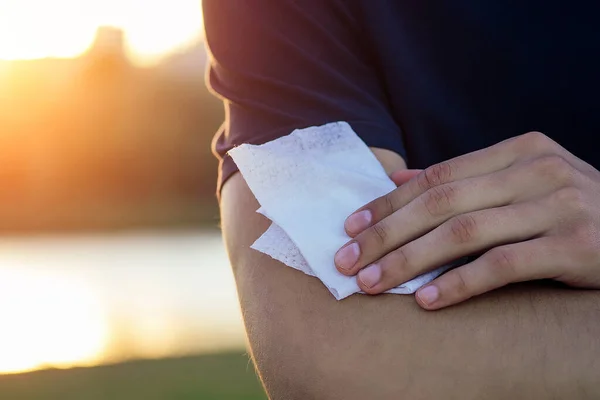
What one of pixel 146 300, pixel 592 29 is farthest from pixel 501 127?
pixel 146 300

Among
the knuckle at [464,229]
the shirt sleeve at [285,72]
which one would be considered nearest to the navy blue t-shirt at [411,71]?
the shirt sleeve at [285,72]

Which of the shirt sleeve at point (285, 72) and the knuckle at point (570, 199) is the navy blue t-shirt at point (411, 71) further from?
the knuckle at point (570, 199)

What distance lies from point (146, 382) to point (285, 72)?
3335 mm

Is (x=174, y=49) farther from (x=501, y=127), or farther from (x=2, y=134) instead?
(x=501, y=127)

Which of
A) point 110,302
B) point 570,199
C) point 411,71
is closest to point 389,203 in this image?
point 570,199

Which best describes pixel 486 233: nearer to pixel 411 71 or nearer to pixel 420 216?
pixel 420 216

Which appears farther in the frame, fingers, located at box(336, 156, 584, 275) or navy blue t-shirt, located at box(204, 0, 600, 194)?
navy blue t-shirt, located at box(204, 0, 600, 194)

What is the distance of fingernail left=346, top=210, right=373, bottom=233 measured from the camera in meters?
1.16

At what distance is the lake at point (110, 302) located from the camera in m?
4.64

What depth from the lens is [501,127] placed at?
1.49 m

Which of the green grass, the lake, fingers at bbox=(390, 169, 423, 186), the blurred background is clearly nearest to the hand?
fingers at bbox=(390, 169, 423, 186)

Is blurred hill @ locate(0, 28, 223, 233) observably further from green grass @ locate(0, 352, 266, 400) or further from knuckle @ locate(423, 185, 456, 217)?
knuckle @ locate(423, 185, 456, 217)

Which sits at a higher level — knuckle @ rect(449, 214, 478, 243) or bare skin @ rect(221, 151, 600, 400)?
knuckle @ rect(449, 214, 478, 243)

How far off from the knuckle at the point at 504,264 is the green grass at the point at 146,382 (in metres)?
3.19
